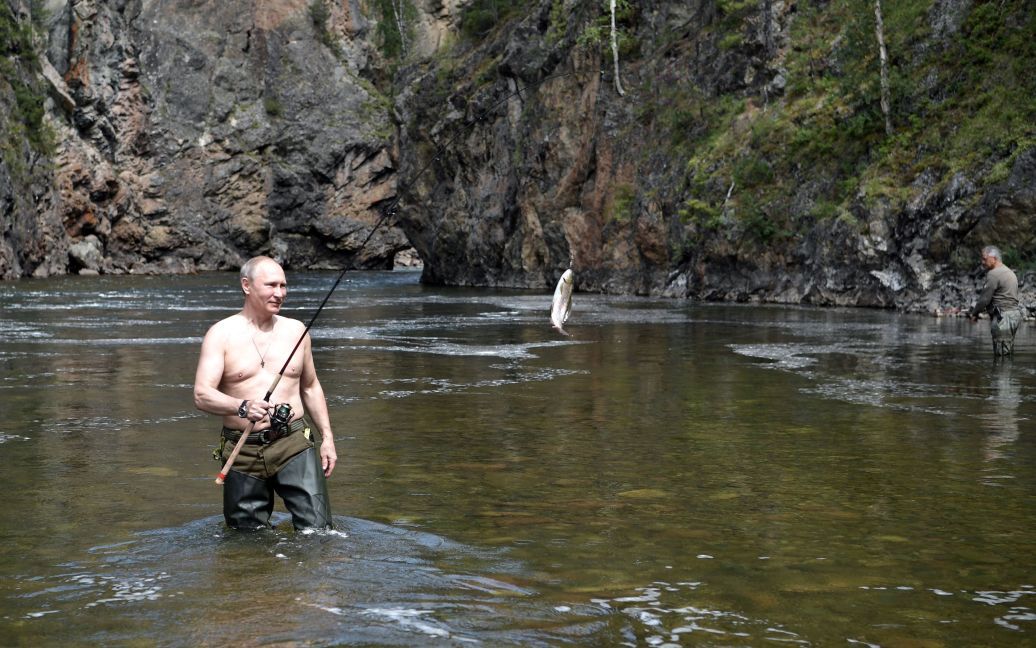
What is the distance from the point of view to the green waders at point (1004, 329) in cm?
1808

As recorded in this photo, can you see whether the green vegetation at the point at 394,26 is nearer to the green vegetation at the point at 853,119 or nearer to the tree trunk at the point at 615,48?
the tree trunk at the point at 615,48

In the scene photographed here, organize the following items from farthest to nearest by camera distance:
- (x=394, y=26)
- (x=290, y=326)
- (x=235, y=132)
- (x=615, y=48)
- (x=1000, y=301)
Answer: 1. (x=394, y=26)
2. (x=235, y=132)
3. (x=615, y=48)
4. (x=1000, y=301)
5. (x=290, y=326)

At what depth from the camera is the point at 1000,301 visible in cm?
1808

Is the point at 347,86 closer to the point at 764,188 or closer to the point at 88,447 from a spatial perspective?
the point at 764,188

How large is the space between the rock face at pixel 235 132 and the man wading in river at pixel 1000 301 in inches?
2620

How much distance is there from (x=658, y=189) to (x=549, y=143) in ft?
30.1

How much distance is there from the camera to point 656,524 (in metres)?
7.90

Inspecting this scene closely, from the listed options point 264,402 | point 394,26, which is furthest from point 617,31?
point 394,26

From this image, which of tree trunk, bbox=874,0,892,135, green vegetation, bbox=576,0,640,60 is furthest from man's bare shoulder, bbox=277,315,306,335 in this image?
green vegetation, bbox=576,0,640,60

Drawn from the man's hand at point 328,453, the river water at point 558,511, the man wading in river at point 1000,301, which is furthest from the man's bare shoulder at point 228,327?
the man wading in river at point 1000,301

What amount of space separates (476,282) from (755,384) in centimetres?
4442

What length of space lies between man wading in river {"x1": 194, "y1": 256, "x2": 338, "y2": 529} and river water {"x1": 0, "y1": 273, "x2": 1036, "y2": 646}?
25cm

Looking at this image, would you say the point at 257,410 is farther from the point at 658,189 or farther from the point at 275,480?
the point at 658,189

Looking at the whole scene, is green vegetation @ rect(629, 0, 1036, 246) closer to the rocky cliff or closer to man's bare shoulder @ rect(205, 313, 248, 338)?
the rocky cliff
